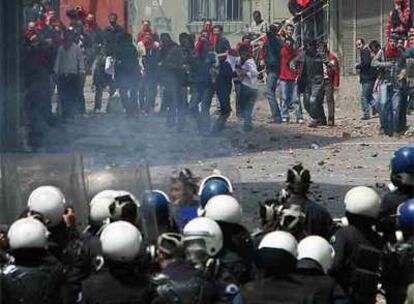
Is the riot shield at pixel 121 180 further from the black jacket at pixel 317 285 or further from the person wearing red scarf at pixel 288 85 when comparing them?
the person wearing red scarf at pixel 288 85

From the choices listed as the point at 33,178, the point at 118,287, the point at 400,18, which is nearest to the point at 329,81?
the point at 400,18

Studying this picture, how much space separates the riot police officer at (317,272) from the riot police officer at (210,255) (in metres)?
0.37

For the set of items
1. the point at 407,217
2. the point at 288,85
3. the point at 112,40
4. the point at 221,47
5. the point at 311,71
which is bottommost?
the point at 407,217

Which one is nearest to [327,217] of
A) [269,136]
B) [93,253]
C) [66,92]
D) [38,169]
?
[93,253]

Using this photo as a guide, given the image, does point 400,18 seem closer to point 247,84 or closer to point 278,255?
point 247,84

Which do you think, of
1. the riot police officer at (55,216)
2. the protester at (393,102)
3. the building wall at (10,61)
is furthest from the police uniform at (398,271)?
the protester at (393,102)

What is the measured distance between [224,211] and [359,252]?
84 cm

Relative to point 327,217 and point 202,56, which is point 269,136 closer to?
point 202,56

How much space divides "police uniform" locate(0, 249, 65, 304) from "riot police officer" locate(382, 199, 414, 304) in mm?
2067

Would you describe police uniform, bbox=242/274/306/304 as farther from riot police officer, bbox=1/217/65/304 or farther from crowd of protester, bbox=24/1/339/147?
crowd of protester, bbox=24/1/339/147

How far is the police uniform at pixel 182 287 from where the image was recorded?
7520 mm

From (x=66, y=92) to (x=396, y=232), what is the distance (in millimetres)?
18612

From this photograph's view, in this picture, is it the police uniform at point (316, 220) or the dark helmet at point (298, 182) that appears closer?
the police uniform at point (316, 220)

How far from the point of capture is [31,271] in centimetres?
791
